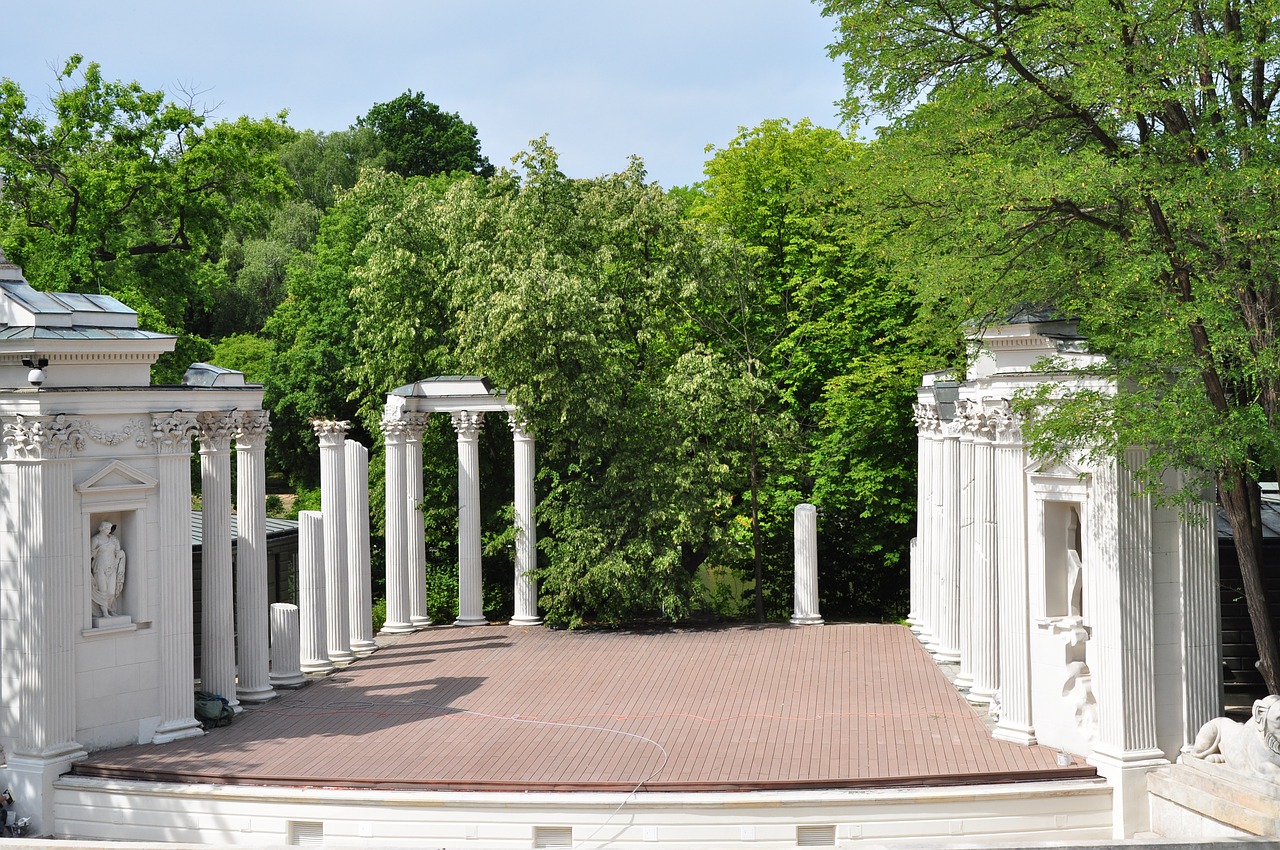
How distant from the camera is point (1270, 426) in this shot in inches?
617

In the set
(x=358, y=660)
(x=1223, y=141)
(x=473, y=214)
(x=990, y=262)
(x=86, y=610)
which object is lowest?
(x=358, y=660)

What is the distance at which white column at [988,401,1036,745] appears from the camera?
19.1 m

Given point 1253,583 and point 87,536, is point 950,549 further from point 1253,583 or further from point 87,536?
point 87,536

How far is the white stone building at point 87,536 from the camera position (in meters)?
18.5

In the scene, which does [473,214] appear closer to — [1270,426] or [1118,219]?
[1118,219]

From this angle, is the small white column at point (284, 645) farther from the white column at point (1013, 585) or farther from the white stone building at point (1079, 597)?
the white column at point (1013, 585)

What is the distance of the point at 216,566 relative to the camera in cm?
2212

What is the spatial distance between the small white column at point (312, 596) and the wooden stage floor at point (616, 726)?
2.64 ft

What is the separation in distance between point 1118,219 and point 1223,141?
7.16ft

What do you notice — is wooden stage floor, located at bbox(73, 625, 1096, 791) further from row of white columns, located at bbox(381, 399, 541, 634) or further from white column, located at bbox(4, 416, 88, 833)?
row of white columns, located at bbox(381, 399, 541, 634)

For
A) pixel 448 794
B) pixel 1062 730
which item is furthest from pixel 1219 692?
pixel 448 794

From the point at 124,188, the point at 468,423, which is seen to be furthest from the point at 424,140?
the point at 468,423

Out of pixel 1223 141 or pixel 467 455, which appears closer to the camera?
pixel 1223 141

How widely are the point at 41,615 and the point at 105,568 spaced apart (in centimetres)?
130
